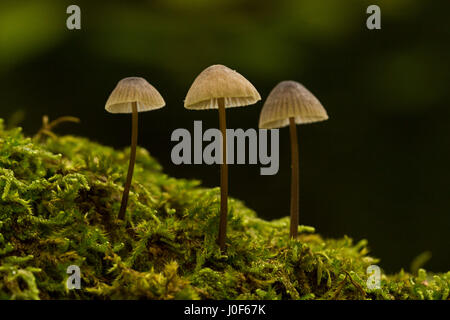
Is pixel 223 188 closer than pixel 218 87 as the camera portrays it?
No

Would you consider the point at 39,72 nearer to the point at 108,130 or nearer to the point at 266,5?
the point at 108,130

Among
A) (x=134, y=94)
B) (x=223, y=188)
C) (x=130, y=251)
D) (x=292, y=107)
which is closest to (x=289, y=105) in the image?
(x=292, y=107)

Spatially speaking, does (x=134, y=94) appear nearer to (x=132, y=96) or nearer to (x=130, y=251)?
(x=132, y=96)

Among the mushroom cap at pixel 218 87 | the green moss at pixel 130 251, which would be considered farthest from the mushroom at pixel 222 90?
the green moss at pixel 130 251

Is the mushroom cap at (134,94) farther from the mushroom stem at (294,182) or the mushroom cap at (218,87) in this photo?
the mushroom stem at (294,182)

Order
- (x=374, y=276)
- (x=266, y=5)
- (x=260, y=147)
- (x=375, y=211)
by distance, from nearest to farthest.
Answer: (x=374, y=276)
(x=260, y=147)
(x=266, y=5)
(x=375, y=211)

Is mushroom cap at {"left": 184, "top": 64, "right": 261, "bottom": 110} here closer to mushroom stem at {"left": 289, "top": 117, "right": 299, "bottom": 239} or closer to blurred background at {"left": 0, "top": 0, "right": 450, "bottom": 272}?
mushroom stem at {"left": 289, "top": 117, "right": 299, "bottom": 239}

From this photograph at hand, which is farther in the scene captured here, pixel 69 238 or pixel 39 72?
pixel 39 72
